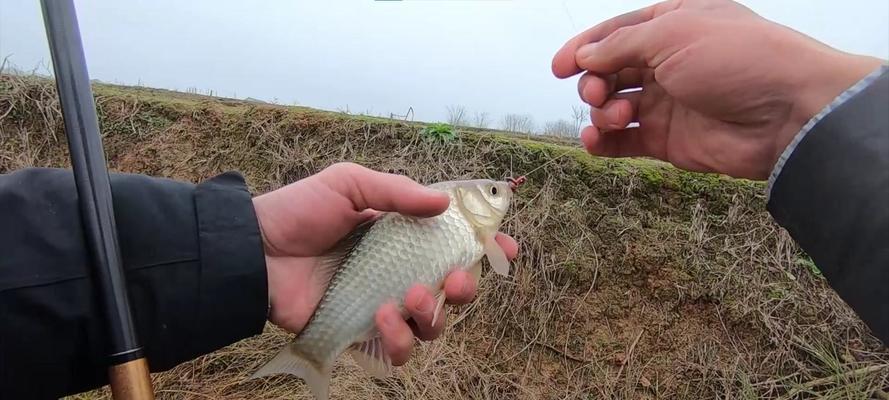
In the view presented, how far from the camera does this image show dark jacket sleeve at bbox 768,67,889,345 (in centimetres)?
131

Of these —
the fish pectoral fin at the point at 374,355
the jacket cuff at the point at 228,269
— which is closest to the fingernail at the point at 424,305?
the fish pectoral fin at the point at 374,355

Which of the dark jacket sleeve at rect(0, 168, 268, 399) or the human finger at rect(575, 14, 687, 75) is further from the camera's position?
the human finger at rect(575, 14, 687, 75)

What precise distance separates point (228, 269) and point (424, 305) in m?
0.52

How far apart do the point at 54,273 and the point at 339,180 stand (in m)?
0.78

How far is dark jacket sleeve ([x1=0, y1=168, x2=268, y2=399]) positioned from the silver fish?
15cm

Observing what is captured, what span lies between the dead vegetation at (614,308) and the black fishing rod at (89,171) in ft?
6.75

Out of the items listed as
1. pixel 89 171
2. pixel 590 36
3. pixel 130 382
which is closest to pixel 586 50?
pixel 590 36

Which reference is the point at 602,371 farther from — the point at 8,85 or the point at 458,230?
the point at 8,85

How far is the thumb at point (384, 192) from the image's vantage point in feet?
6.09

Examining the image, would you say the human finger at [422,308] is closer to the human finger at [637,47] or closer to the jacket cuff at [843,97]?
the human finger at [637,47]

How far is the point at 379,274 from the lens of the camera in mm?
1856

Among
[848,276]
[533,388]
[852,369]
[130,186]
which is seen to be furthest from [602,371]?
[130,186]

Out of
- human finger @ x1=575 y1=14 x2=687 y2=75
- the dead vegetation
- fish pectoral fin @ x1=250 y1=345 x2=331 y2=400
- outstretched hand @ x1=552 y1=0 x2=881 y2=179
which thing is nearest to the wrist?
outstretched hand @ x1=552 y1=0 x2=881 y2=179

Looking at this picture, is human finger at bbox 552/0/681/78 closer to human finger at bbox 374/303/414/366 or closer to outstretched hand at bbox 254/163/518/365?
outstretched hand at bbox 254/163/518/365
